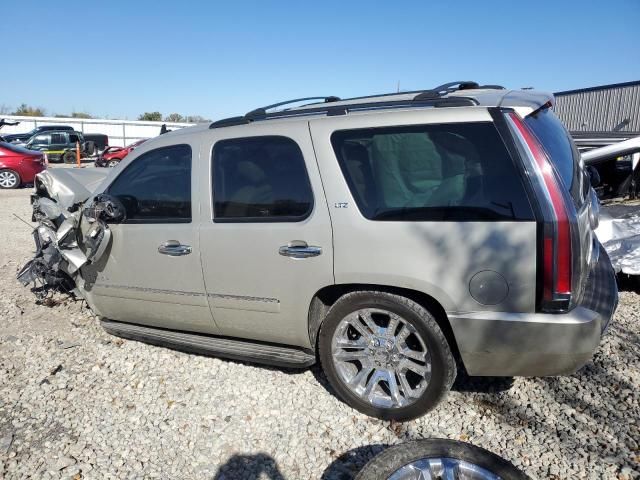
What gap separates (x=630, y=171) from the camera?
8.97m

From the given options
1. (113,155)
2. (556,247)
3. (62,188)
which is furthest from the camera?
(113,155)

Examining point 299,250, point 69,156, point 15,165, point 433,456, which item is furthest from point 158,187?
point 69,156

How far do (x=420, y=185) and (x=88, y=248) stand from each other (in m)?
2.66

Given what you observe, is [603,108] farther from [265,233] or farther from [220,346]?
[220,346]

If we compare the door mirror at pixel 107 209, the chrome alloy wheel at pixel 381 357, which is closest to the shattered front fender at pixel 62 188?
the door mirror at pixel 107 209

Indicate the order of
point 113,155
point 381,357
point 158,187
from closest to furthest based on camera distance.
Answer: point 381,357 → point 158,187 → point 113,155

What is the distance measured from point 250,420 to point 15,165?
15.5 metres

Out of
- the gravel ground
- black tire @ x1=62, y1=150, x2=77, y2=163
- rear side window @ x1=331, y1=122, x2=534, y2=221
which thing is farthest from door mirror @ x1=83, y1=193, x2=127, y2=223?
black tire @ x1=62, y1=150, x2=77, y2=163

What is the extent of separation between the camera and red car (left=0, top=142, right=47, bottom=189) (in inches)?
586

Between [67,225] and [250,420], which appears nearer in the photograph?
[250,420]

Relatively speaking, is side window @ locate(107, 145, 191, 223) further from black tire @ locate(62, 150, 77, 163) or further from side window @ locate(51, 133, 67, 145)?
side window @ locate(51, 133, 67, 145)

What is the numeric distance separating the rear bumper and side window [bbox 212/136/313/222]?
46.9 inches

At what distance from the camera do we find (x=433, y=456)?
7.32 feet

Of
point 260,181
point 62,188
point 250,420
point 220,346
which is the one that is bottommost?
point 250,420
